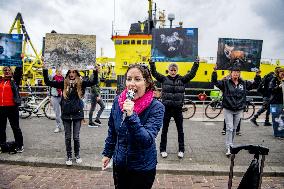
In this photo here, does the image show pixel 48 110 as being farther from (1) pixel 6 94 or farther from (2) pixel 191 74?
(2) pixel 191 74

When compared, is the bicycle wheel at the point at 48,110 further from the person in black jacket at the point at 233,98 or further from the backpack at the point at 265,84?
the backpack at the point at 265,84

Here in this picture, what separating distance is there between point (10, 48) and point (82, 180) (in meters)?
3.88

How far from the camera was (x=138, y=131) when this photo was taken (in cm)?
240

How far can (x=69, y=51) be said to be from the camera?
5926 millimetres

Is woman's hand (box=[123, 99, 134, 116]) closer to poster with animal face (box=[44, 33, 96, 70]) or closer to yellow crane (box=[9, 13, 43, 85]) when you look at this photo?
poster with animal face (box=[44, 33, 96, 70])

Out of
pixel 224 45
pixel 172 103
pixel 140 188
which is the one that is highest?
pixel 224 45

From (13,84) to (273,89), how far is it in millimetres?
7623

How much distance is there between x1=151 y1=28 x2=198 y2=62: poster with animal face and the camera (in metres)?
6.82

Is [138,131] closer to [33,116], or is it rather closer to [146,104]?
[146,104]

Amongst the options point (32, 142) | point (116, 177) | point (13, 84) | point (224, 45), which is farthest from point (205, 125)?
point (116, 177)

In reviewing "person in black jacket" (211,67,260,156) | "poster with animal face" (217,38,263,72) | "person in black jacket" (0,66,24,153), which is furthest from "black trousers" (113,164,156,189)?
"poster with animal face" (217,38,263,72)

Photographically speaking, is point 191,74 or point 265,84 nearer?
point 191,74

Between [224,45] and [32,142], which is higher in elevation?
[224,45]

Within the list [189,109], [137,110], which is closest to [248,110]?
[189,109]
